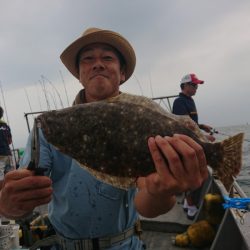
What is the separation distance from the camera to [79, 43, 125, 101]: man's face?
3.21 m

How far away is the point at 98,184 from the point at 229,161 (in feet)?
3.78

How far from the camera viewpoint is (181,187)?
7.70ft

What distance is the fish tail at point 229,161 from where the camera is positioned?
2.41m

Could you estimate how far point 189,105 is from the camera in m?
8.56

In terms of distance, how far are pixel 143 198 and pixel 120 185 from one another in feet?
1.47

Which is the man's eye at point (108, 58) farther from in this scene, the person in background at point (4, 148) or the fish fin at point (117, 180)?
the person in background at point (4, 148)

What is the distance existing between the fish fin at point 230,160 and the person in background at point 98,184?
0.13 m

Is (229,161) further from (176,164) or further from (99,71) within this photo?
(99,71)

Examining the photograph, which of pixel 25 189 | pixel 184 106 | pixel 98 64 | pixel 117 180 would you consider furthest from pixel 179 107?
pixel 25 189

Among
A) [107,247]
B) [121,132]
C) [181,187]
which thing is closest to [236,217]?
[107,247]

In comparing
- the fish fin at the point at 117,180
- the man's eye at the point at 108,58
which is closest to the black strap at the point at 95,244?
the fish fin at the point at 117,180

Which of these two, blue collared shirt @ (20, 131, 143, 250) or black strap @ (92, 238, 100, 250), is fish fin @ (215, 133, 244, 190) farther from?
black strap @ (92, 238, 100, 250)

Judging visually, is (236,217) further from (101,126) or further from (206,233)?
(101,126)

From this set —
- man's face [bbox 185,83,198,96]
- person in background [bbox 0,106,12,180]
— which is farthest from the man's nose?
person in background [bbox 0,106,12,180]
